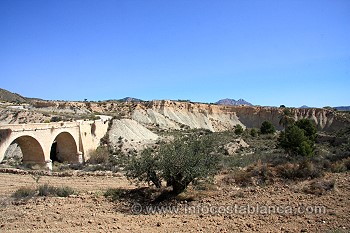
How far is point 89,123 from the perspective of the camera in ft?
112

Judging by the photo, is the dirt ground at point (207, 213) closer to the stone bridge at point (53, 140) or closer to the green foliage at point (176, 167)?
the green foliage at point (176, 167)

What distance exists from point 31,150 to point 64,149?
230 inches

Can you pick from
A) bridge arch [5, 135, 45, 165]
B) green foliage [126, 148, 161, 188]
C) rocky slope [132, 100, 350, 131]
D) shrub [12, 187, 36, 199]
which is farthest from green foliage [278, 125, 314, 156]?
rocky slope [132, 100, 350, 131]

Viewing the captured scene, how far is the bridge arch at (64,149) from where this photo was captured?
30569mm

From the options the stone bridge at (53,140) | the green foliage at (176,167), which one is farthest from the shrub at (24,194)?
the stone bridge at (53,140)

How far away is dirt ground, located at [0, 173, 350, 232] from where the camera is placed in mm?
7535

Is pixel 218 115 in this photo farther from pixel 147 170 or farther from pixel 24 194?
pixel 24 194

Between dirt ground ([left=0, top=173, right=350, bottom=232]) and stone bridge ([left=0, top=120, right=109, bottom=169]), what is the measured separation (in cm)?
1247

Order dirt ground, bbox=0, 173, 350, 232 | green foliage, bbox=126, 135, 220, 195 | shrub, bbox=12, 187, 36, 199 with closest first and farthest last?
dirt ground, bbox=0, 173, 350, 232 → green foliage, bbox=126, 135, 220, 195 → shrub, bbox=12, 187, 36, 199

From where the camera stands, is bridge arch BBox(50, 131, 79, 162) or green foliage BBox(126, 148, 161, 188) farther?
bridge arch BBox(50, 131, 79, 162)

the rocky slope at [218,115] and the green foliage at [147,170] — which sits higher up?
the rocky slope at [218,115]

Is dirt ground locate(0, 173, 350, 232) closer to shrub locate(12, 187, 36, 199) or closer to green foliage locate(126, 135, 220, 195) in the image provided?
shrub locate(12, 187, 36, 199)

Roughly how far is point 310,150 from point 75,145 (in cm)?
2221

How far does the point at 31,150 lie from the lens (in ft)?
84.1
